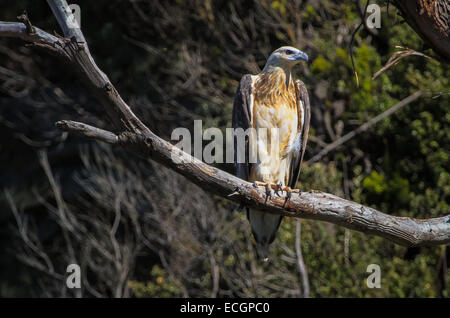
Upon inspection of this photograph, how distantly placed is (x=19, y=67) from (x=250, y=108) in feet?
20.7

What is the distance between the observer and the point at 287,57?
462 centimetres

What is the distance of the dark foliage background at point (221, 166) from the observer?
6926 millimetres

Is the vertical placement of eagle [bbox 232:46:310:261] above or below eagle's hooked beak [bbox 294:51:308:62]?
below

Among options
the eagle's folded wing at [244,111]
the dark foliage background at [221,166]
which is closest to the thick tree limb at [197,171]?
the eagle's folded wing at [244,111]

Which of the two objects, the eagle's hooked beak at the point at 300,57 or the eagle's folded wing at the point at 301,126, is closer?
the eagle's hooked beak at the point at 300,57

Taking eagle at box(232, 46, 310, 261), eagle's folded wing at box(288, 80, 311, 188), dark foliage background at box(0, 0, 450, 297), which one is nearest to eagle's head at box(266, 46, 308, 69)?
eagle at box(232, 46, 310, 261)

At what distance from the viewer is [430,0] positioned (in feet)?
10.2

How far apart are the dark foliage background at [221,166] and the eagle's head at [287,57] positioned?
2168 millimetres

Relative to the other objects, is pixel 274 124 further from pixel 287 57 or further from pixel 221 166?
pixel 221 166

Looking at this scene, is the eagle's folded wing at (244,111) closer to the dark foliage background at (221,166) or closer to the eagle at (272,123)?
the eagle at (272,123)

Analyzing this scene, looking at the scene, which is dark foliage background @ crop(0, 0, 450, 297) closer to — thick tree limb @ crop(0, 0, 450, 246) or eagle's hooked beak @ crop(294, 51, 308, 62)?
eagle's hooked beak @ crop(294, 51, 308, 62)

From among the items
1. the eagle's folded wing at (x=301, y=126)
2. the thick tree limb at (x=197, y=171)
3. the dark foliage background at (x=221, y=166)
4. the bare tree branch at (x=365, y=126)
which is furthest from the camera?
the bare tree branch at (x=365, y=126)

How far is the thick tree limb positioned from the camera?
288 centimetres
